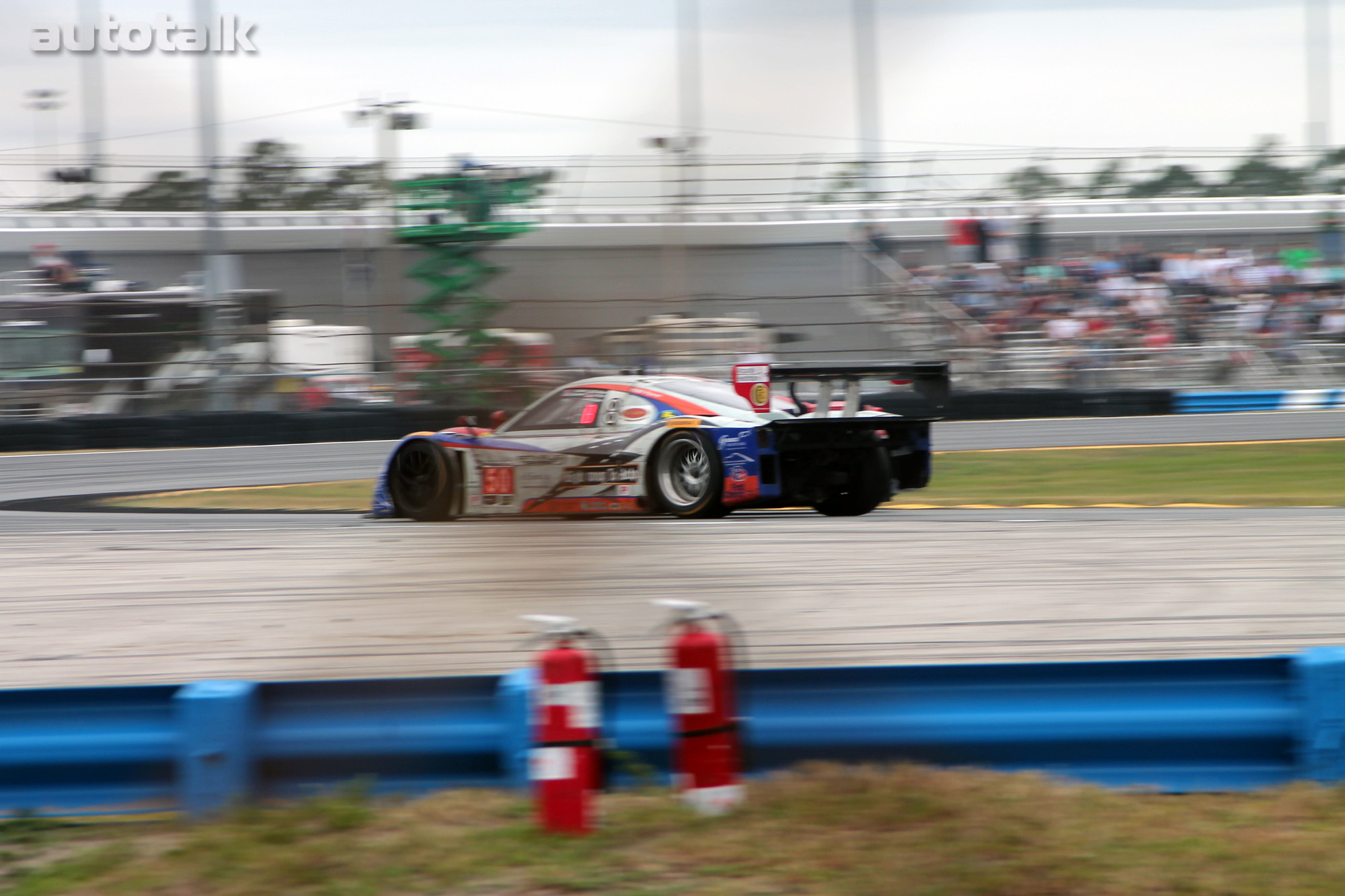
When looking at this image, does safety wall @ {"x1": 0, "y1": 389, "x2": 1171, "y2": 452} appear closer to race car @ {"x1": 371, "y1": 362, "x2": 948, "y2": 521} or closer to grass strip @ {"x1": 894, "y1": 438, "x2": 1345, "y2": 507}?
grass strip @ {"x1": 894, "y1": 438, "x2": 1345, "y2": 507}

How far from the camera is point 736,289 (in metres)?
2.02

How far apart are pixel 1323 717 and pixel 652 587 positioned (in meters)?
1.64

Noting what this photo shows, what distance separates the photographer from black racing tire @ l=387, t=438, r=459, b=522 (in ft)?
22.9

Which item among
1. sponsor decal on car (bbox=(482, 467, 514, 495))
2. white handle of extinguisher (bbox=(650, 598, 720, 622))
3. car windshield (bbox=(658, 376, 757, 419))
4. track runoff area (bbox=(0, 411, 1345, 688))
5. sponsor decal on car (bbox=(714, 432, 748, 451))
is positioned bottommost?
track runoff area (bbox=(0, 411, 1345, 688))

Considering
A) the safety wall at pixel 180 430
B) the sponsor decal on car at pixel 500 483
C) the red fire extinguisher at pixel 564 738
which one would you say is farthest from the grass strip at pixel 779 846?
the safety wall at pixel 180 430

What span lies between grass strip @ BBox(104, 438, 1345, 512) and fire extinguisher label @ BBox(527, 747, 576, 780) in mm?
5787

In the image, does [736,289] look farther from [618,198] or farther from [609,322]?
[618,198]

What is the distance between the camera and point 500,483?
11.6 feet

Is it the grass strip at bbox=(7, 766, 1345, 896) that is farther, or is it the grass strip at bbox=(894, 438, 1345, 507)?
the grass strip at bbox=(894, 438, 1345, 507)

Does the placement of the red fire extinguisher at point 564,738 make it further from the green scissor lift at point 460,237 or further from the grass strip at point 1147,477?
the grass strip at point 1147,477

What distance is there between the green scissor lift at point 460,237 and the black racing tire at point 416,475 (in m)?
4.81

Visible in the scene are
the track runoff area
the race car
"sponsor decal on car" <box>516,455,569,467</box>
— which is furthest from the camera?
the race car

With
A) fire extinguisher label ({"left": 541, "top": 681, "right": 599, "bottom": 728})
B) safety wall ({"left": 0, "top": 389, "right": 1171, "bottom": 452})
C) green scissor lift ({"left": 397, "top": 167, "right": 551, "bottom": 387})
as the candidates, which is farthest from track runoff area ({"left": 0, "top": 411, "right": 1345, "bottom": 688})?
safety wall ({"left": 0, "top": 389, "right": 1171, "bottom": 452})

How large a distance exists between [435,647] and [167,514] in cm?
590
